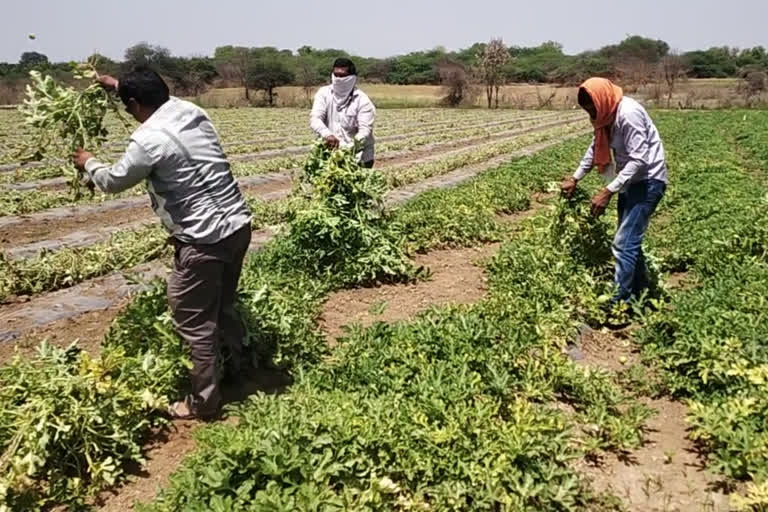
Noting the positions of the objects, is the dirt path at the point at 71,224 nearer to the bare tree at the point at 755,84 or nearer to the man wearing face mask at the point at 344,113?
the man wearing face mask at the point at 344,113

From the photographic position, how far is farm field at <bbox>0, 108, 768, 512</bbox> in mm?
3059

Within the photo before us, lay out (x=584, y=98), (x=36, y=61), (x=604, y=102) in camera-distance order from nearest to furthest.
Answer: (x=604, y=102) → (x=584, y=98) → (x=36, y=61)

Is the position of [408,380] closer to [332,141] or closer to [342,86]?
[332,141]

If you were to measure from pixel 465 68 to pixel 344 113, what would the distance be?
191ft

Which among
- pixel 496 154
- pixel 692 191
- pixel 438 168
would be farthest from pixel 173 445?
pixel 496 154

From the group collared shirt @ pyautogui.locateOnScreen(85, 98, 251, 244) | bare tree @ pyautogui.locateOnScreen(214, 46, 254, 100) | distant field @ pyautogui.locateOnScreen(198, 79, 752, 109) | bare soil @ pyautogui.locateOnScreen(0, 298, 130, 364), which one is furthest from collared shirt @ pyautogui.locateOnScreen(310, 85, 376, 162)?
bare tree @ pyautogui.locateOnScreen(214, 46, 254, 100)

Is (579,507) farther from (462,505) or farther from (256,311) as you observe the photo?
(256,311)

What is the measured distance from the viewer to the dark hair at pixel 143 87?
3.55 metres

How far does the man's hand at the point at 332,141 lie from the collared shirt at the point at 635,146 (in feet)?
9.48

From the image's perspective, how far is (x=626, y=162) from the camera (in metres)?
5.08

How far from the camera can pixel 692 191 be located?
10.3 m

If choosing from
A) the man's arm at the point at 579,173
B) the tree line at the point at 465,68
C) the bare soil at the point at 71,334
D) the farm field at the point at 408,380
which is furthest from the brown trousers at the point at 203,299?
the tree line at the point at 465,68

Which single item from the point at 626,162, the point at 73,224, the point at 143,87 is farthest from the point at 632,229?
the point at 73,224

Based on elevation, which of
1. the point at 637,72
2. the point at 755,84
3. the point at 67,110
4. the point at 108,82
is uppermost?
the point at 637,72
